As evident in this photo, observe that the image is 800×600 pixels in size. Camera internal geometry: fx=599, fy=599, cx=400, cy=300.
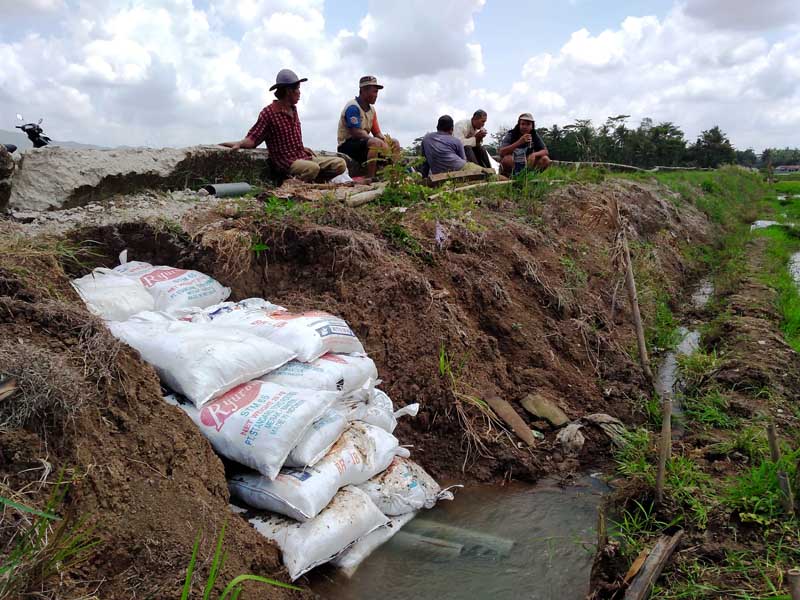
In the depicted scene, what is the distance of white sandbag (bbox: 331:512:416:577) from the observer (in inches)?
101

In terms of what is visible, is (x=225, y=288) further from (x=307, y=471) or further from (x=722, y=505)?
(x=722, y=505)

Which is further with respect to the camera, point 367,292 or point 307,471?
point 367,292

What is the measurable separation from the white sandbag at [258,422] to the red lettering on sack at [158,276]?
3.29 feet

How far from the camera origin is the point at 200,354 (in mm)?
2584

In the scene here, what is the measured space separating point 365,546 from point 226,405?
2.89 ft

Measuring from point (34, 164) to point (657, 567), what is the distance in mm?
4199

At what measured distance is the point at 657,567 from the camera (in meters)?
2.35

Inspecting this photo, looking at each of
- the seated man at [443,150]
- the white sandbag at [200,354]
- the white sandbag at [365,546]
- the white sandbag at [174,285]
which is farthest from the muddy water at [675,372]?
the seated man at [443,150]

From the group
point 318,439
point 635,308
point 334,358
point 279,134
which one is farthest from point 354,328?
point 279,134

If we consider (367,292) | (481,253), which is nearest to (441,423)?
(367,292)

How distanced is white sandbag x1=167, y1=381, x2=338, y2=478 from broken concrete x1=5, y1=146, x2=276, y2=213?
7.01 ft

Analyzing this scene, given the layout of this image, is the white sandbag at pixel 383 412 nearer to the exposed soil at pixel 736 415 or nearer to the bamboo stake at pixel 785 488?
the exposed soil at pixel 736 415

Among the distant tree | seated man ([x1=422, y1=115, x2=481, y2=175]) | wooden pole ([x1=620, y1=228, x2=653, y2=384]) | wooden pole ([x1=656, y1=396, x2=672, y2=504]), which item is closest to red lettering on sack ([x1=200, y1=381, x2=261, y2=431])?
wooden pole ([x1=656, y1=396, x2=672, y2=504])

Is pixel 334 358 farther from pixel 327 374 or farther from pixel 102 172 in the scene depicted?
pixel 102 172
